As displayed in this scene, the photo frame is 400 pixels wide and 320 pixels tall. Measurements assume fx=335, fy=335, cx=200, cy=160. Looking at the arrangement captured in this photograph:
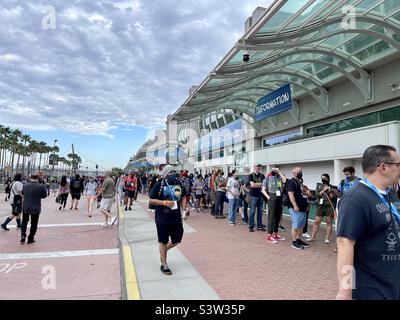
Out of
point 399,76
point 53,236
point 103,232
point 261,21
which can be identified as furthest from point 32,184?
point 399,76

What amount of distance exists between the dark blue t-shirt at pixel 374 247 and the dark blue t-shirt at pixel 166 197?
3.51 m

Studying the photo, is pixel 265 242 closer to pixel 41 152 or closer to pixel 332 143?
pixel 332 143

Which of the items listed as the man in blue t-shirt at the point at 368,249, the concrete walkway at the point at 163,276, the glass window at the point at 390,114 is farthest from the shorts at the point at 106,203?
the glass window at the point at 390,114

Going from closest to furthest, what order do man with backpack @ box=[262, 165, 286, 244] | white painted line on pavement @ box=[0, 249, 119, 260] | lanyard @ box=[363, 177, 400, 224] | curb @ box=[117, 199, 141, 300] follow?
lanyard @ box=[363, 177, 400, 224] < curb @ box=[117, 199, 141, 300] < white painted line on pavement @ box=[0, 249, 119, 260] < man with backpack @ box=[262, 165, 286, 244]

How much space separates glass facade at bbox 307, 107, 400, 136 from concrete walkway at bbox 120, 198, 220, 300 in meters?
11.1

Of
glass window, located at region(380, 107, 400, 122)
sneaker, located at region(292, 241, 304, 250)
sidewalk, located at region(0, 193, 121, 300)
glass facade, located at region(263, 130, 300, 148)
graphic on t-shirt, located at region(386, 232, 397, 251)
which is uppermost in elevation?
glass facade, located at region(263, 130, 300, 148)

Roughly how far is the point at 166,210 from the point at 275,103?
10.5 meters

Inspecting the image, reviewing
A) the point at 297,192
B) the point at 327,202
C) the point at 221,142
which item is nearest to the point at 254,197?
the point at 327,202

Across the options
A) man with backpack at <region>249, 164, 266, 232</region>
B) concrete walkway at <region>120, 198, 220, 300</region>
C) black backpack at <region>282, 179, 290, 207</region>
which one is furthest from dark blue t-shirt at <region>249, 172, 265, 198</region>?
concrete walkway at <region>120, 198, 220, 300</region>

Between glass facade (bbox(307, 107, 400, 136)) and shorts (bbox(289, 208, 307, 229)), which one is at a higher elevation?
glass facade (bbox(307, 107, 400, 136))

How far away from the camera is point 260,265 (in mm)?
6074

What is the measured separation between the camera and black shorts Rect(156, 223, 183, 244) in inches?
216

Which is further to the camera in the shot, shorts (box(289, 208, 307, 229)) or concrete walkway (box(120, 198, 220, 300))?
shorts (box(289, 208, 307, 229))

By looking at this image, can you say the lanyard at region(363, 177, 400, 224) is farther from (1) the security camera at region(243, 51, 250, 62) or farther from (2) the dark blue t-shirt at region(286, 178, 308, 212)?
(1) the security camera at region(243, 51, 250, 62)
